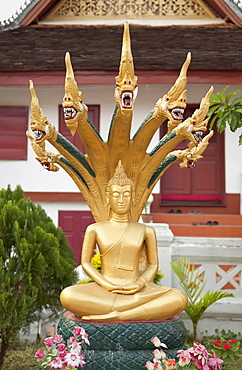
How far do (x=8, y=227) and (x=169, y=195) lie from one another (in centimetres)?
545

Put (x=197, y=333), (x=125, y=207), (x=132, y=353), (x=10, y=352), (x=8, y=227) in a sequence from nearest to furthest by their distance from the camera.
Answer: (x=132, y=353) → (x=125, y=207) → (x=8, y=227) → (x=10, y=352) → (x=197, y=333)

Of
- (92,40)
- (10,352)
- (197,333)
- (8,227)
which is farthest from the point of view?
(92,40)

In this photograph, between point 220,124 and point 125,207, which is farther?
point 220,124

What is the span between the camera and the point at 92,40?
9.88m

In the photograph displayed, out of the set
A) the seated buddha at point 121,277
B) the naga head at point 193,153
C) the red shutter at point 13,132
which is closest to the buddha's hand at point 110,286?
the seated buddha at point 121,277

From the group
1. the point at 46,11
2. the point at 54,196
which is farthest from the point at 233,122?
the point at 46,11

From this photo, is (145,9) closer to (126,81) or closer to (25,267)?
(126,81)

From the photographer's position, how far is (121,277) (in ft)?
14.1

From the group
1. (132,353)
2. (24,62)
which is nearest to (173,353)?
(132,353)

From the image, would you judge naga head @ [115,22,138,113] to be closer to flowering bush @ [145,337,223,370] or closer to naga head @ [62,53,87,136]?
naga head @ [62,53,87,136]

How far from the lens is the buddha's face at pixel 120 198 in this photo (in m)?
4.36

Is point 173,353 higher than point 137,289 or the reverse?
the reverse

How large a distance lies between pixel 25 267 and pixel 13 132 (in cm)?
576

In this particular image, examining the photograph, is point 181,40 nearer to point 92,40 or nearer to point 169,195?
point 92,40
